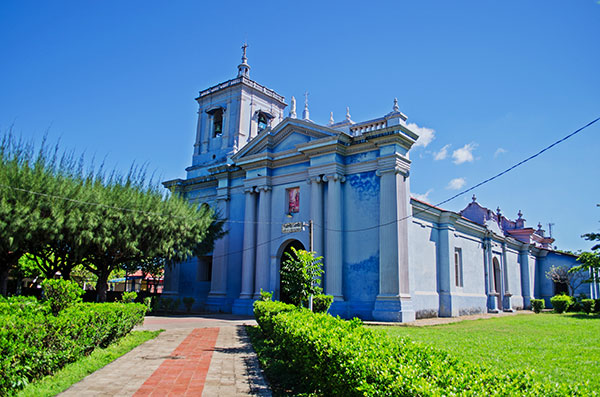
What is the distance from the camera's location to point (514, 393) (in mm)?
3502

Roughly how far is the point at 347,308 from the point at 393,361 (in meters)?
17.1

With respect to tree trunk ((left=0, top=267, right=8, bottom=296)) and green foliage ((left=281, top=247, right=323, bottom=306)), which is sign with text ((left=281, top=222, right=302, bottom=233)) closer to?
green foliage ((left=281, top=247, right=323, bottom=306))

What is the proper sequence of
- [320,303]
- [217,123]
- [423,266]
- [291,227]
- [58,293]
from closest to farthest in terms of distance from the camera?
[58,293], [320,303], [423,266], [291,227], [217,123]

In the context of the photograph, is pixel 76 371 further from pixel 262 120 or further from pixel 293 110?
pixel 262 120

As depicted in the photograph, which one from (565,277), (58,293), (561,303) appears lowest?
(561,303)

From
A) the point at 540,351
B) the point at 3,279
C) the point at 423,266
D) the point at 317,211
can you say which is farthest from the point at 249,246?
the point at 540,351

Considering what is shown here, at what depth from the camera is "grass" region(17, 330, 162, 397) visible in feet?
21.9

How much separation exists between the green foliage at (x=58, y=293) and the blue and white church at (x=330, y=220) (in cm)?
1210

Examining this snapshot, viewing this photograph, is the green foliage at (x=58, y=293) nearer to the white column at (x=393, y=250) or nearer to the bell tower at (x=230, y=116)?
the white column at (x=393, y=250)

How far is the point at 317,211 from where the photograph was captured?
22922 millimetres

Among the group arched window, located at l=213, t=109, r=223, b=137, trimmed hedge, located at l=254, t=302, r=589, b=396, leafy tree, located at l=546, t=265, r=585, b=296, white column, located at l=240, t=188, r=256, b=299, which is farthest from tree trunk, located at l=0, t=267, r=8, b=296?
leafy tree, located at l=546, t=265, r=585, b=296

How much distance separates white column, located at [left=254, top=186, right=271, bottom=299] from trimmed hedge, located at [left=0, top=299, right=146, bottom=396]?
1399 cm

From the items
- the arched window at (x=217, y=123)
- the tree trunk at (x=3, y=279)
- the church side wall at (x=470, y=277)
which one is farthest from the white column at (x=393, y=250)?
the tree trunk at (x=3, y=279)

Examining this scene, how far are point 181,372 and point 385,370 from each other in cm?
563
